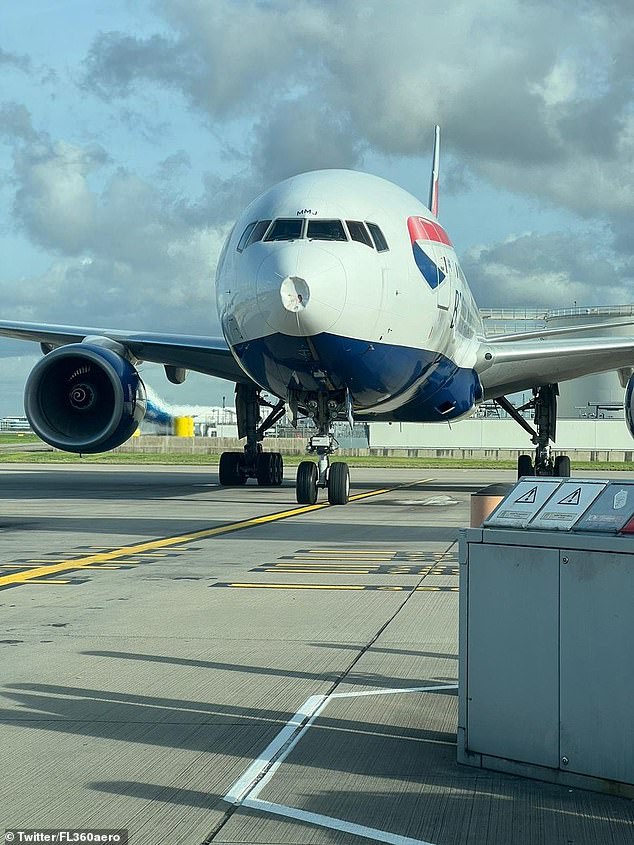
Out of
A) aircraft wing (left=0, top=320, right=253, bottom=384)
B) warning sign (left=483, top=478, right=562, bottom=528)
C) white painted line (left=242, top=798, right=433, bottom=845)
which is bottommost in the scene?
white painted line (left=242, top=798, right=433, bottom=845)

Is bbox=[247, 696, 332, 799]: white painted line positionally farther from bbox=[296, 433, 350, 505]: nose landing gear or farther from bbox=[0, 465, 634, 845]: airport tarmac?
bbox=[296, 433, 350, 505]: nose landing gear

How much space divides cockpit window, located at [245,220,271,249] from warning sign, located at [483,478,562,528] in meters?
11.3

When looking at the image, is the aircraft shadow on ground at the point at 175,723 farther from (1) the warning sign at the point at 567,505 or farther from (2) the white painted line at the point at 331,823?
(1) the warning sign at the point at 567,505

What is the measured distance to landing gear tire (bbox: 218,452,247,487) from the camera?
24.7m

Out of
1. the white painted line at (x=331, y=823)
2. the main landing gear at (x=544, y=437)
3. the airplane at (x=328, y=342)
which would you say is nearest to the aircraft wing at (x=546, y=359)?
the airplane at (x=328, y=342)

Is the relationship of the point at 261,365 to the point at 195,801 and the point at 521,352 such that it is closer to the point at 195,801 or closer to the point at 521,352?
the point at 521,352

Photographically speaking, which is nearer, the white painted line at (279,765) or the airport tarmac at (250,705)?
the white painted line at (279,765)

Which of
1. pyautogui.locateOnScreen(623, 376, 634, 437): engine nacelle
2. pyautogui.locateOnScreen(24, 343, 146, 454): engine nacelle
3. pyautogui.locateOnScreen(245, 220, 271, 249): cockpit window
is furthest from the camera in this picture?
pyautogui.locateOnScreen(24, 343, 146, 454): engine nacelle

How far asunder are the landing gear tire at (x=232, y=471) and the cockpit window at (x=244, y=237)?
30.8ft

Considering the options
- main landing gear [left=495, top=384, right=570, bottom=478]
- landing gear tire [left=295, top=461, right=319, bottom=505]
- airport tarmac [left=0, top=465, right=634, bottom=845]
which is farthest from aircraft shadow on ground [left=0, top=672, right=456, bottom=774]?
main landing gear [left=495, top=384, right=570, bottom=478]

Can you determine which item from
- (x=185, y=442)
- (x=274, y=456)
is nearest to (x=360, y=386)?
(x=274, y=456)

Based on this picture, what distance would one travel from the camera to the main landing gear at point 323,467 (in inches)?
683

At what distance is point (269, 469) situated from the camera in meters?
24.6

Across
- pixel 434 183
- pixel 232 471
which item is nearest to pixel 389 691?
pixel 232 471
